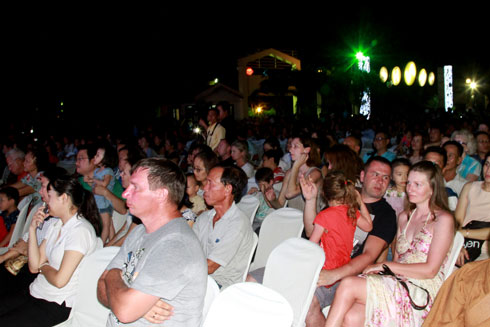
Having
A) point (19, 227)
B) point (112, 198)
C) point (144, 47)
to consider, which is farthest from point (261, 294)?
point (144, 47)

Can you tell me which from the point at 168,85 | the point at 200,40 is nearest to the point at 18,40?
the point at 168,85

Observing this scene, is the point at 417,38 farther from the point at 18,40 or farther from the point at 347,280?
the point at 347,280

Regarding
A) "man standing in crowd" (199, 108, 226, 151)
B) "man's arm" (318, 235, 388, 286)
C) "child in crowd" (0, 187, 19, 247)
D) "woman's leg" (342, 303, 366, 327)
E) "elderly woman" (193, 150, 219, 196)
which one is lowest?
"woman's leg" (342, 303, 366, 327)

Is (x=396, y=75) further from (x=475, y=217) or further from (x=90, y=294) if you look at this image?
(x=90, y=294)

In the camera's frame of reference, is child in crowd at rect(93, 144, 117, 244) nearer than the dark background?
Yes

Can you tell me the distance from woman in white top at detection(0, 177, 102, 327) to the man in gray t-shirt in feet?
2.56

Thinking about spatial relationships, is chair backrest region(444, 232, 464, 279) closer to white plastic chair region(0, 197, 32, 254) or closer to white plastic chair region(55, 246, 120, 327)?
white plastic chair region(55, 246, 120, 327)

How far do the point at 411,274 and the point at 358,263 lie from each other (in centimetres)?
39

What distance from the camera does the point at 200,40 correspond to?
84.0 feet

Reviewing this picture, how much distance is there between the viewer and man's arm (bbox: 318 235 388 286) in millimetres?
2947

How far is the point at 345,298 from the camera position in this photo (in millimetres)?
2652

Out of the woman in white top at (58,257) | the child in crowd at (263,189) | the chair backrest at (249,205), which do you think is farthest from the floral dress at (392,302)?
the child in crowd at (263,189)

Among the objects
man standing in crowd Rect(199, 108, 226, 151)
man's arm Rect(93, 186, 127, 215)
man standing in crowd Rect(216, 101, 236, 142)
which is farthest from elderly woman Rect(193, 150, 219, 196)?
man standing in crowd Rect(216, 101, 236, 142)

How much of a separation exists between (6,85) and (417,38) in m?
16.6
